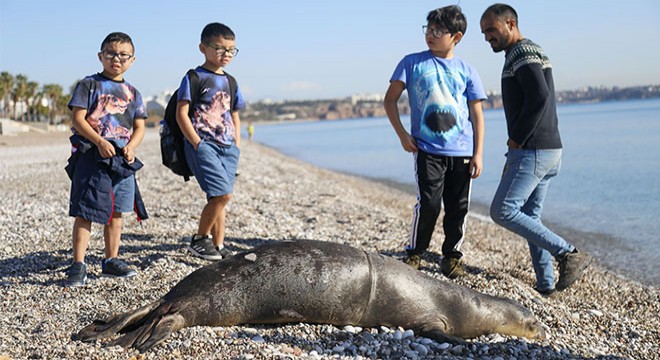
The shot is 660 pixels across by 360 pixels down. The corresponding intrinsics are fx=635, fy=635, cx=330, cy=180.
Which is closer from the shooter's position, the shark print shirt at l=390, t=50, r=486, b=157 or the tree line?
the shark print shirt at l=390, t=50, r=486, b=157

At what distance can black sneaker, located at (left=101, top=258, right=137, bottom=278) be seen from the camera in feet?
18.5

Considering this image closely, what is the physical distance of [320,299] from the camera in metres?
4.55

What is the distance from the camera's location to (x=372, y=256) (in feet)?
16.0

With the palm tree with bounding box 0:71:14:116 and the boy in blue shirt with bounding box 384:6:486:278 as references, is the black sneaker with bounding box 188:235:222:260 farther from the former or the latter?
the palm tree with bounding box 0:71:14:116

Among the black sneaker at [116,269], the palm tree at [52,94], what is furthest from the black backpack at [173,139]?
the palm tree at [52,94]

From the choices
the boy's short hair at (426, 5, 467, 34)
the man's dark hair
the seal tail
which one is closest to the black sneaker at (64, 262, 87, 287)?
the seal tail

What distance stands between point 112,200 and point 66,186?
366 inches

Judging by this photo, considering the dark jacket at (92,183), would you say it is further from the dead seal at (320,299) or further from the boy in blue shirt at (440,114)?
the boy in blue shirt at (440,114)

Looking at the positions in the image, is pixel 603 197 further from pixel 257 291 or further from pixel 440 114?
pixel 257 291

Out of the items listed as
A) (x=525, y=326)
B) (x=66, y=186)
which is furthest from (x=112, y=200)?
(x=66, y=186)

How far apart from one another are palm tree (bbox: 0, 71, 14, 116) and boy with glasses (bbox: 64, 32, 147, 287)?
83.2m

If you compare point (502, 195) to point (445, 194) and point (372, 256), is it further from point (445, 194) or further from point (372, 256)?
point (372, 256)

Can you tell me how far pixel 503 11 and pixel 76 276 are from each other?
4.28 m

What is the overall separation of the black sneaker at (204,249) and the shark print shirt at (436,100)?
2278 mm
